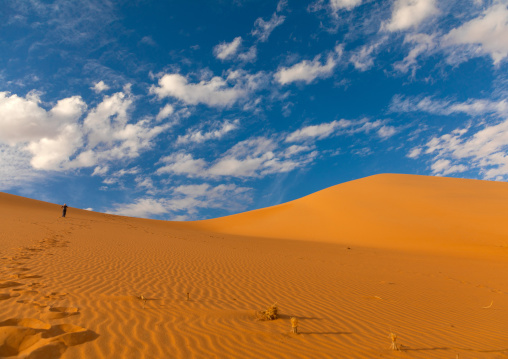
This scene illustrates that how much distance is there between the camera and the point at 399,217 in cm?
2919

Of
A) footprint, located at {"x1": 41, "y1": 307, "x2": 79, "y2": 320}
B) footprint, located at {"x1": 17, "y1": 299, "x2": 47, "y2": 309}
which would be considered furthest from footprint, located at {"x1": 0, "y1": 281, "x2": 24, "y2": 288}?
footprint, located at {"x1": 41, "y1": 307, "x2": 79, "y2": 320}

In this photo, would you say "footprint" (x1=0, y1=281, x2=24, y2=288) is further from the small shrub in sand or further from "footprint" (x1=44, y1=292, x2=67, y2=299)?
the small shrub in sand

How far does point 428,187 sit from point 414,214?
12830mm

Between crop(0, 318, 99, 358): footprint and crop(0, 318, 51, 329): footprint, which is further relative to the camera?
crop(0, 318, 51, 329): footprint

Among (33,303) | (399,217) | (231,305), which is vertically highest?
(399,217)

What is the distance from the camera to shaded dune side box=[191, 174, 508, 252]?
75.9 ft

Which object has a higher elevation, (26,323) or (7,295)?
(7,295)

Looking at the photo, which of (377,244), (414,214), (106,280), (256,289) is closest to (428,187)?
(414,214)

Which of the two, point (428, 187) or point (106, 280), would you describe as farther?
point (428, 187)

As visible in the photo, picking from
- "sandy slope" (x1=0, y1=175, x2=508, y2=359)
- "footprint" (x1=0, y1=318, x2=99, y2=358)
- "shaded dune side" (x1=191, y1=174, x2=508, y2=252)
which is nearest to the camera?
"footprint" (x1=0, y1=318, x2=99, y2=358)

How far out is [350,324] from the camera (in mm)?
4930

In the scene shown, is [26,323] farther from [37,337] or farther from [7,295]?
[7,295]

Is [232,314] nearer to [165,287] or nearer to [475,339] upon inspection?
[165,287]

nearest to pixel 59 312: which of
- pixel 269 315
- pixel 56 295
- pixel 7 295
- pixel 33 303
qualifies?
Result: pixel 33 303
